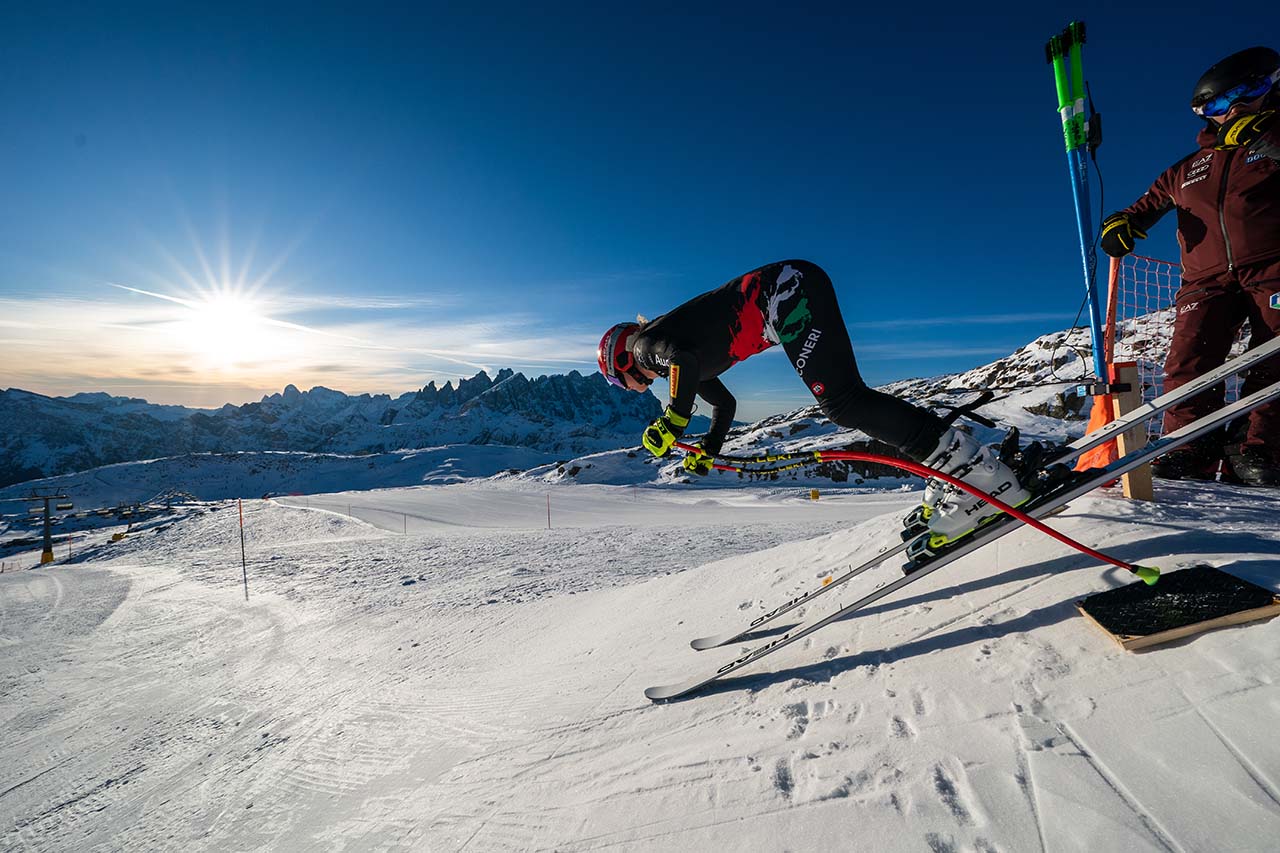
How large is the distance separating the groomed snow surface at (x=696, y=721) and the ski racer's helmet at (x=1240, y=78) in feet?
8.87

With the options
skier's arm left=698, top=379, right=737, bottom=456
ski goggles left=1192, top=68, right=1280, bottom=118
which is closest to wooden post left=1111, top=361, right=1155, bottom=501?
ski goggles left=1192, top=68, right=1280, bottom=118

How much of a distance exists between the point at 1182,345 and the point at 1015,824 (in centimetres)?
464

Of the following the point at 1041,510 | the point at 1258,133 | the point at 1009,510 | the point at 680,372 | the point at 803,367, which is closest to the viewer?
the point at 1009,510

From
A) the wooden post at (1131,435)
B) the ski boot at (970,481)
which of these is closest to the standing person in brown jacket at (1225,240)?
the wooden post at (1131,435)

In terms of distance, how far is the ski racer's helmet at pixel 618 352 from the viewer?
4395 mm

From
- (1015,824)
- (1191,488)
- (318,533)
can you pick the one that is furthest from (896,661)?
(318,533)

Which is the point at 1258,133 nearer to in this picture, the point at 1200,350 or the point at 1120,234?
the point at 1120,234

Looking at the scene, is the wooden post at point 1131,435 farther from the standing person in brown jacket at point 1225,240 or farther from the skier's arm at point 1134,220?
the skier's arm at point 1134,220

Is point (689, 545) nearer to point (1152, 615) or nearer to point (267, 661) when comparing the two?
point (267, 661)

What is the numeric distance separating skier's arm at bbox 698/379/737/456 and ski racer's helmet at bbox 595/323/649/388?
62cm

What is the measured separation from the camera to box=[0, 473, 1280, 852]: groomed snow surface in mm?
1816

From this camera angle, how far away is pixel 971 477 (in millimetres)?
3188

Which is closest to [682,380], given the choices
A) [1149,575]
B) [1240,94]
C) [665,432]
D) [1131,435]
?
[665,432]

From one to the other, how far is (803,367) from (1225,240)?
11.5ft
